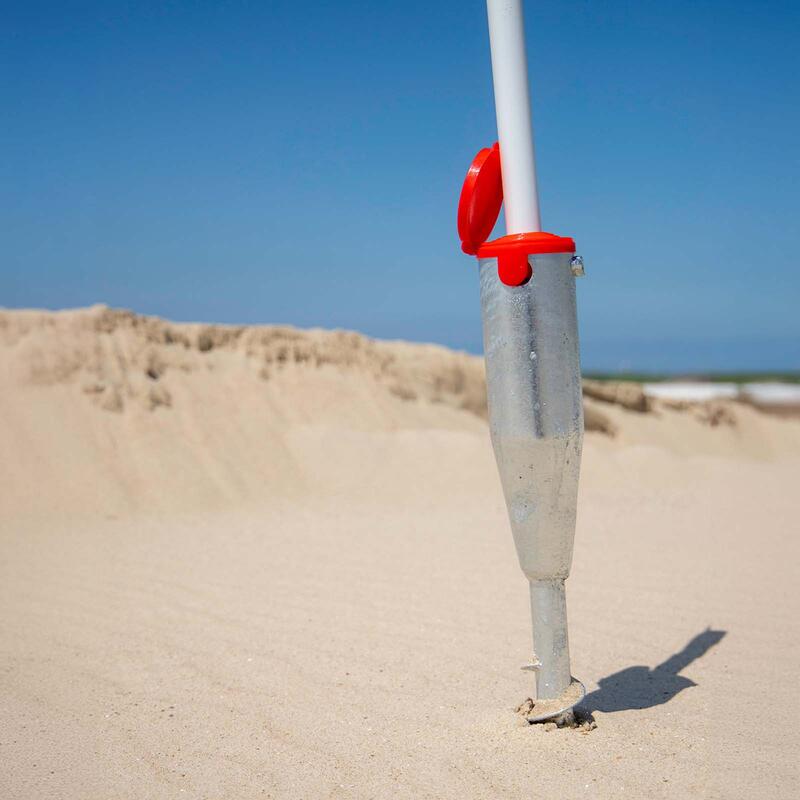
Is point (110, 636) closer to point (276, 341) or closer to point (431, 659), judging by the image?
point (431, 659)

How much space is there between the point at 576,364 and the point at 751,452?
42.2 feet

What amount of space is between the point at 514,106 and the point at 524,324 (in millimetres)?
787

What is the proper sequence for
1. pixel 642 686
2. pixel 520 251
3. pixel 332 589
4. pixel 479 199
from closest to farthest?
1. pixel 520 251
2. pixel 479 199
3. pixel 642 686
4. pixel 332 589

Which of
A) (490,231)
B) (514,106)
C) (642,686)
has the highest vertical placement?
(514,106)

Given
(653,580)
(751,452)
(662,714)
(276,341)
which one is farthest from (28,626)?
(751,452)

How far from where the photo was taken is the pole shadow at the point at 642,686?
3721mm

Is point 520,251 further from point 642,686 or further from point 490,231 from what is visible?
point 642,686

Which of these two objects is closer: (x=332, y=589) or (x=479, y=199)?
(x=479, y=199)

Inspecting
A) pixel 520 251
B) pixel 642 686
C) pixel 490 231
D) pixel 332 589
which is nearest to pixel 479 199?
pixel 490 231

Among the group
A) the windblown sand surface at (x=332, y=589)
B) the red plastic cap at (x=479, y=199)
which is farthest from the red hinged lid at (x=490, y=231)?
the windblown sand surface at (x=332, y=589)

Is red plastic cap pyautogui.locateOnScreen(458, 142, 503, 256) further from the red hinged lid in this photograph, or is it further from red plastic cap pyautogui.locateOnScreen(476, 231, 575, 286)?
red plastic cap pyautogui.locateOnScreen(476, 231, 575, 286)

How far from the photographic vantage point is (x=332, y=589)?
5836 mm

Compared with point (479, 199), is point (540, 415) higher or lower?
lower

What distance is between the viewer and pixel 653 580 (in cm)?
591
